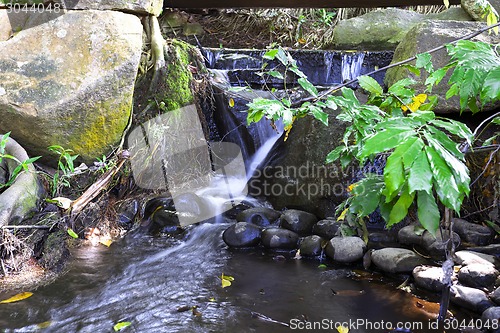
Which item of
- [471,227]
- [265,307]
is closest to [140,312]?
[265,307]

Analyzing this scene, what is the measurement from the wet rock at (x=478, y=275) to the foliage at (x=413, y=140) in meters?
1.17

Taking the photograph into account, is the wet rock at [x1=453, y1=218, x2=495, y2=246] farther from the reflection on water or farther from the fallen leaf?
the fallen leaf

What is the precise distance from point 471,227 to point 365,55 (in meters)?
3.56

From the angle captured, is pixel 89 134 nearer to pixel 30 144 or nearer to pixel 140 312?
pixel 30 144

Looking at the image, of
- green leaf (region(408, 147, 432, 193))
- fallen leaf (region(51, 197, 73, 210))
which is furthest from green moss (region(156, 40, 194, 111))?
green leaf (region(408, 147, 432, 193))

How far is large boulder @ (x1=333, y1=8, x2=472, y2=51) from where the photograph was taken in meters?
7.97

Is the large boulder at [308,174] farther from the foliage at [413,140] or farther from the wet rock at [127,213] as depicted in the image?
the foliage at [413,140]

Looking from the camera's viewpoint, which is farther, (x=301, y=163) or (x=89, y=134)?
(x=301, y=163)

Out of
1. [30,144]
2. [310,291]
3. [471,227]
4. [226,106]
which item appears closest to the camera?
[310,291]

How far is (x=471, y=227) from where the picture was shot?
406cm

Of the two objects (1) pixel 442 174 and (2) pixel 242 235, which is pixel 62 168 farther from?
(1) pixel 442 174

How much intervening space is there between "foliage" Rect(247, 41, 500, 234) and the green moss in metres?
3.13

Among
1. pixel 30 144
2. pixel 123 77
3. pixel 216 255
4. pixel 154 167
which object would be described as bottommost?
pixel 216 255

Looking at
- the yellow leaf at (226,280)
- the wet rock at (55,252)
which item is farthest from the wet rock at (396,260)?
the wet rock at (55,252)
